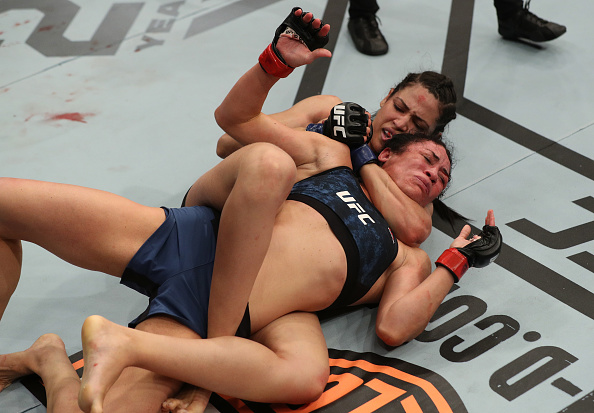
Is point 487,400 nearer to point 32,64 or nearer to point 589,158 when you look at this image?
point 589,158

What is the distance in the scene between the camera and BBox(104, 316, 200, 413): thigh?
A: 148cm

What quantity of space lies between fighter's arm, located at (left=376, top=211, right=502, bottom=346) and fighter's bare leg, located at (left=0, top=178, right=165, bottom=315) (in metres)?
0.73

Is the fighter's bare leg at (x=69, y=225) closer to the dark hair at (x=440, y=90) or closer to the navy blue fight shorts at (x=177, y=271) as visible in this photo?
the navy blue fight shorts at (x=177, y=271)

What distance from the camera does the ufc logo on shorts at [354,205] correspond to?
1933 millimetres

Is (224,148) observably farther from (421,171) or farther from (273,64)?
(421,171)

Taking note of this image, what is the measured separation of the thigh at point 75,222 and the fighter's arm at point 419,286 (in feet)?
2.41

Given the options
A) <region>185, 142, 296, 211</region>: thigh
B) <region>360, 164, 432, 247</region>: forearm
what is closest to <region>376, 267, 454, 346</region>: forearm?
<region>360, 164, 432, 247</region>: forearm

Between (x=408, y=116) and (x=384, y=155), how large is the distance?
7.3 inches

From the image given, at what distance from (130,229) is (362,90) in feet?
5.51

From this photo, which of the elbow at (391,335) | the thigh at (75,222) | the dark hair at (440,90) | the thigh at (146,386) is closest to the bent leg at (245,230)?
the thigh at (146,386)

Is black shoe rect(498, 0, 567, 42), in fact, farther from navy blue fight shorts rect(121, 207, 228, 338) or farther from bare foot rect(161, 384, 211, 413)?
bare foot rect(161, 384, 211, 413)

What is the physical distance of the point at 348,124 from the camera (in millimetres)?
2135

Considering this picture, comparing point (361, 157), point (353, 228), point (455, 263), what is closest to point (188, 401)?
point (353, 228)

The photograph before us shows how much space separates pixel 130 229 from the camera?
1.67 metres
